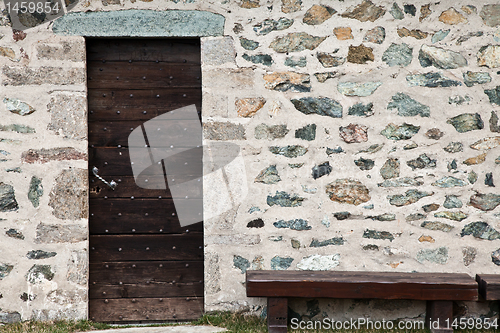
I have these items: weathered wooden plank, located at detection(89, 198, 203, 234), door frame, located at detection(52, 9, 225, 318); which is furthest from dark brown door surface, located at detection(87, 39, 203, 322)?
door frame, located at detection(52, 9, 225, 318)

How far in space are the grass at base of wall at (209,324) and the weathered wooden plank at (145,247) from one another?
45 centimetres

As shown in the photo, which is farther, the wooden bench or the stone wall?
the stone wall

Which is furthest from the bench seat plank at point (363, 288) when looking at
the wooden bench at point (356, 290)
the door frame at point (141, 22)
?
the door frame at point (141, 22)

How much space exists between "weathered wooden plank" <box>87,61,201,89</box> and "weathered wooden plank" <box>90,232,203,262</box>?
113cm

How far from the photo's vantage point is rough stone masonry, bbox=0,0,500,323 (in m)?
2.95

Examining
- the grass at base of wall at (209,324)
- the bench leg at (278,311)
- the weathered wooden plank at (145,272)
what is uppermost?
the weathered wooden plank at (145,272)

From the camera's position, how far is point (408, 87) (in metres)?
2.96

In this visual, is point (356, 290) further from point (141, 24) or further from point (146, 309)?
point (141, 24)

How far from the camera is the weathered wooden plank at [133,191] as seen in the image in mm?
3021

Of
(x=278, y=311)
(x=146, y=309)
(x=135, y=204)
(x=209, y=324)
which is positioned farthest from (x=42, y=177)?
(x=278, y=311)

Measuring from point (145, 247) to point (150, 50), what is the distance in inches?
58.2

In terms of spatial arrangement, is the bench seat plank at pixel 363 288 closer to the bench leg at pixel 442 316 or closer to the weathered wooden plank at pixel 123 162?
the bench leg at pixel 442 316

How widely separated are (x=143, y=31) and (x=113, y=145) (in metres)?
0.86

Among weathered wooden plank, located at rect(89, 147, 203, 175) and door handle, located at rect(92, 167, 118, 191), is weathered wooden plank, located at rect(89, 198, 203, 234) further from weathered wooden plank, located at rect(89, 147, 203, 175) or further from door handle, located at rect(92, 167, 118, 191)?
weathered wooden plank, located at rect(89, 147, 203, 175)
